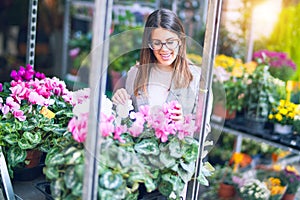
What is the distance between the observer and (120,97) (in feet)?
5.15

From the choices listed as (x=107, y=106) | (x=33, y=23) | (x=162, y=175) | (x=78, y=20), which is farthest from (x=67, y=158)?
(x=78, y=20)

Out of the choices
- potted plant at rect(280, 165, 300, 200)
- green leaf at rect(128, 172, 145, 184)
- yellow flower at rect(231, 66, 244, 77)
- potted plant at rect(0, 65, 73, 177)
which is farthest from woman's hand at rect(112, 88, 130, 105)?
potted plant at rect(280, 165, 300, 200)

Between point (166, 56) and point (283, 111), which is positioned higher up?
point (166, 56)

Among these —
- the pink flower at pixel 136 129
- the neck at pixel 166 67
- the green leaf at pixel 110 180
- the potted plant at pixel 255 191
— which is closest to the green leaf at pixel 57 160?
the green leaf at pixel 110 180

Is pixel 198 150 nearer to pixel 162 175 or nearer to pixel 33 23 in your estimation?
pixel 162 175

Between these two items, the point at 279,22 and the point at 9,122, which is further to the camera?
the point at 279,22

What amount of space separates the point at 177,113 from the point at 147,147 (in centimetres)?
17

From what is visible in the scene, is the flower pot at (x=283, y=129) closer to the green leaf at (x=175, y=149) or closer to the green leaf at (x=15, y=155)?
the green leaf at (x=175, y=149)

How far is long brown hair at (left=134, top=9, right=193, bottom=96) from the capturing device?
1.56m

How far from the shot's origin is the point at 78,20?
5.70 metres

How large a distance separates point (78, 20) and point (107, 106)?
4529 mm

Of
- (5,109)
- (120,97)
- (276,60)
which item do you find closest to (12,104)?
(5,109)

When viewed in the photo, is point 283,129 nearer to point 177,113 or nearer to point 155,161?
point 177,113

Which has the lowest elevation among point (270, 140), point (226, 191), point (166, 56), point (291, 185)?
point (226, 191)
